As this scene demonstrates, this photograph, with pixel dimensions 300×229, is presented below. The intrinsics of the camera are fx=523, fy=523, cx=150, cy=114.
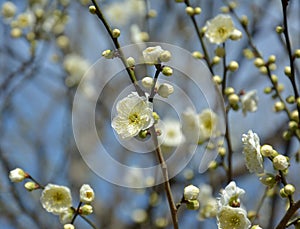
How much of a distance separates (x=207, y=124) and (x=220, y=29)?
42cm

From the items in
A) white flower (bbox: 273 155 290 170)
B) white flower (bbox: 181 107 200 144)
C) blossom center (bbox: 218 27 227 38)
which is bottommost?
white flower (bbox: 181 107 200 144)

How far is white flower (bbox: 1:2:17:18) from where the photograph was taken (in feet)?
11.1

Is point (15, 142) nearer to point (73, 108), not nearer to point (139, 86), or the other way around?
point (73, 108)

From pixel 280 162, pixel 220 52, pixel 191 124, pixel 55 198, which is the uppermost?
pixel 220 52

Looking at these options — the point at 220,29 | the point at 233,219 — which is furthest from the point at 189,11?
the point at 233,219

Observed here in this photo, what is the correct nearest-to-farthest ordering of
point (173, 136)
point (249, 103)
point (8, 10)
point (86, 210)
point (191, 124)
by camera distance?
point (86, 210)
point (249, 103)
point (191, 124)
point (173, 136)
point (8, 10)

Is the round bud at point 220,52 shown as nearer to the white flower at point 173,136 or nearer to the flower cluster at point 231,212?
the white flower at point 173,136

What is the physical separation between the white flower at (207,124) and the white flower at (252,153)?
71 centimetres

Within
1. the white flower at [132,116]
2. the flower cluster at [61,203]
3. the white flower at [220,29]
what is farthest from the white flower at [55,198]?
the white flower at [220,29]

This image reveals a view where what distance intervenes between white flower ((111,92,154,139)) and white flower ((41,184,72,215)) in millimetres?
326

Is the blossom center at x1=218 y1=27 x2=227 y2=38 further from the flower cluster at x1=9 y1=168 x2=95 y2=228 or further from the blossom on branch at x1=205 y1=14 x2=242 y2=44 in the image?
the flower cluster at x1=9 y1=168 x2=95 y2=228

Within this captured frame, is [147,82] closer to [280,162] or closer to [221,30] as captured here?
[280,162]

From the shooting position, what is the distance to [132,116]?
149 cm

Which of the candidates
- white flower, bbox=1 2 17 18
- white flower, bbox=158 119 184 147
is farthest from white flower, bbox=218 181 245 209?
white flower, bbox=1 2 17 18
